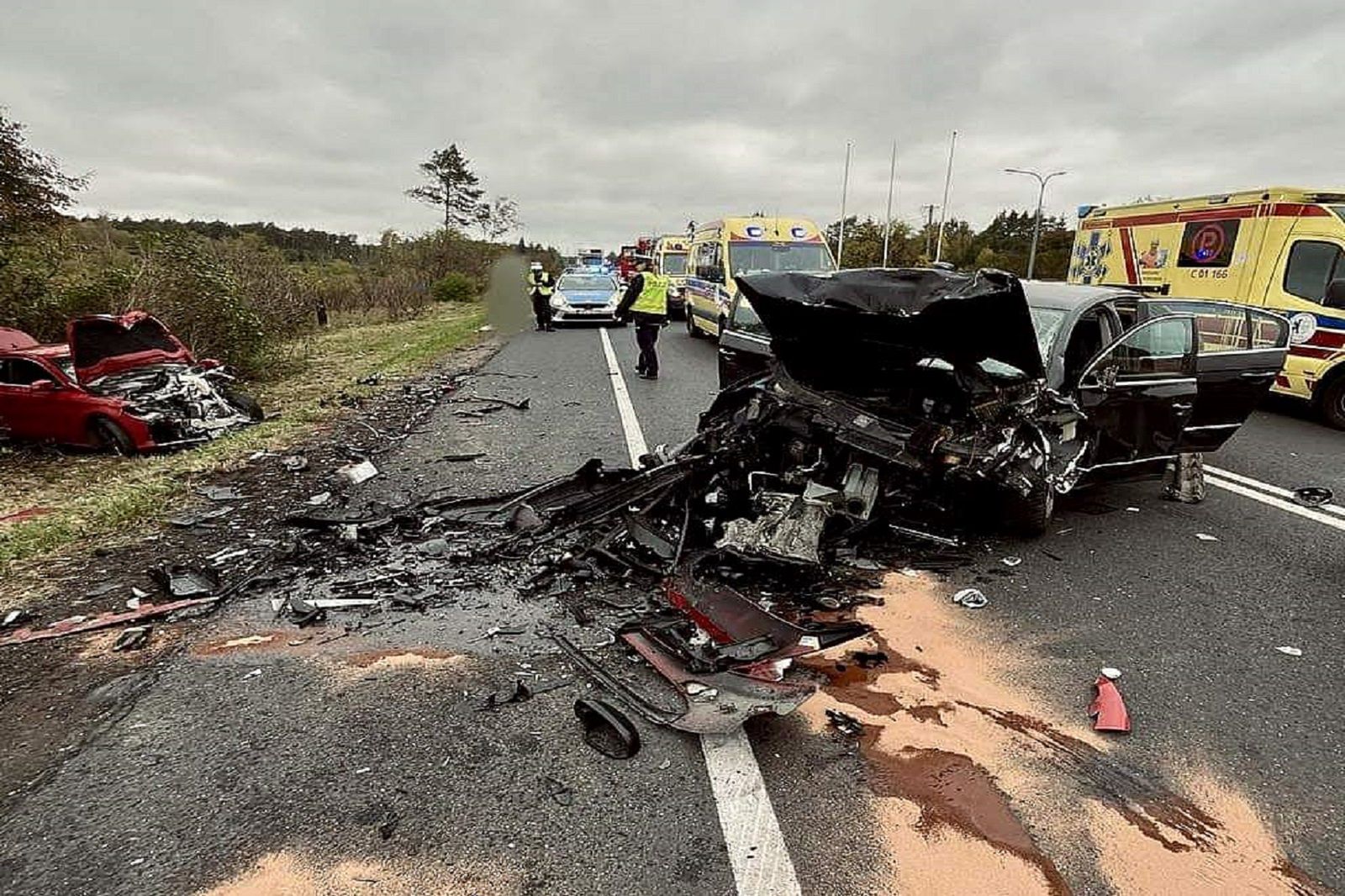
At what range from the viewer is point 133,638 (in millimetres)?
3717

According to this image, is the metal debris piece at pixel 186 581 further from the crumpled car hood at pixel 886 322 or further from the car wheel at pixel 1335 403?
the car wheel at pixel 1335 403

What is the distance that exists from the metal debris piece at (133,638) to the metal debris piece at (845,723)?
130 inches

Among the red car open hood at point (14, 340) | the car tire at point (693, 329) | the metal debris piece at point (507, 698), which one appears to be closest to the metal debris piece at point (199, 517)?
the metal debris piece at point (507, 698)

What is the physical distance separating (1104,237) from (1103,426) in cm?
914

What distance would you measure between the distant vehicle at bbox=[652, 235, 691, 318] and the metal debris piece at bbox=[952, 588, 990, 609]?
Result: 17532 mm

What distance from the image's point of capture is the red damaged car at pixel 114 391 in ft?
24.7

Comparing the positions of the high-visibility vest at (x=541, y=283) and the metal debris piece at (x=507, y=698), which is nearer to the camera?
the metal debris piece at (x=507, y=698)

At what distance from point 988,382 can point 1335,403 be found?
7.03 m

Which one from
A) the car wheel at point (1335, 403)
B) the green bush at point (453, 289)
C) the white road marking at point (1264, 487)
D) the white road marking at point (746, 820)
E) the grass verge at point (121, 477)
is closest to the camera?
the white road marking at point (746, 820)

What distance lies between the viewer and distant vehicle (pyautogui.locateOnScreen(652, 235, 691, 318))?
21.6m

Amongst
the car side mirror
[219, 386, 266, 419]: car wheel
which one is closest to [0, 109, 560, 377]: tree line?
[219, 386, 266, 419]: car wheel

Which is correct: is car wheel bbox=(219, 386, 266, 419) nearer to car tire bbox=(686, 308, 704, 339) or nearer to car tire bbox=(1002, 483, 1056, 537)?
car tire bbox=(1002, 483, 1056, 537)

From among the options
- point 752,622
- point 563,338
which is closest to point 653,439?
point 752,622

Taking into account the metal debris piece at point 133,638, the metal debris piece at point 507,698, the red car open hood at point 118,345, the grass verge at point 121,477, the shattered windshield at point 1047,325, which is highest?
the shattered windshield at point 1047,325
